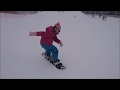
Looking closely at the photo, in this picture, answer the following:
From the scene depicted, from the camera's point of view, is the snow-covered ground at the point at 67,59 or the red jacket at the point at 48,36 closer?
the snow-covered ground at the point at 67,59

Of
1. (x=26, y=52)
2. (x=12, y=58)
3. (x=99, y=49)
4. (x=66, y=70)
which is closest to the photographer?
(x=66, y=70)

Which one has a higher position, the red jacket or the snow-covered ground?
the red jacket

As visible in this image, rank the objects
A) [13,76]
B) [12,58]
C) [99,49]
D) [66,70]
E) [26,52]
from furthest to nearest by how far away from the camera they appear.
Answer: [99,49] → [26,52] → [12,58] → [66,70] → [13,76]

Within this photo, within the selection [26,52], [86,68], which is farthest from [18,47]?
[86,68]

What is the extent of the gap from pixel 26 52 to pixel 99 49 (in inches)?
78.2

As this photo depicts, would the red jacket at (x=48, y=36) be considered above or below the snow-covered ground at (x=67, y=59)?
above

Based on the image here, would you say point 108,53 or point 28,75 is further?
point 108,53

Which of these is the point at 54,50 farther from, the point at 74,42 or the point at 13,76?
the point at 74,42

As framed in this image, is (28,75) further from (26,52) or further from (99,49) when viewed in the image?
(99,49)

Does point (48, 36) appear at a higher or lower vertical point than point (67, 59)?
higher

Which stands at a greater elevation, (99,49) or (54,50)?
(54,50)

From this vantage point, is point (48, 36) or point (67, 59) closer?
point (48, 36)

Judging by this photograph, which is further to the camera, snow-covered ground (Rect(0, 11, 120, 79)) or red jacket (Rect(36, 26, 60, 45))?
red jacket (Rect(36, 26, 60, 45))

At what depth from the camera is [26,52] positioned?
157 inches
